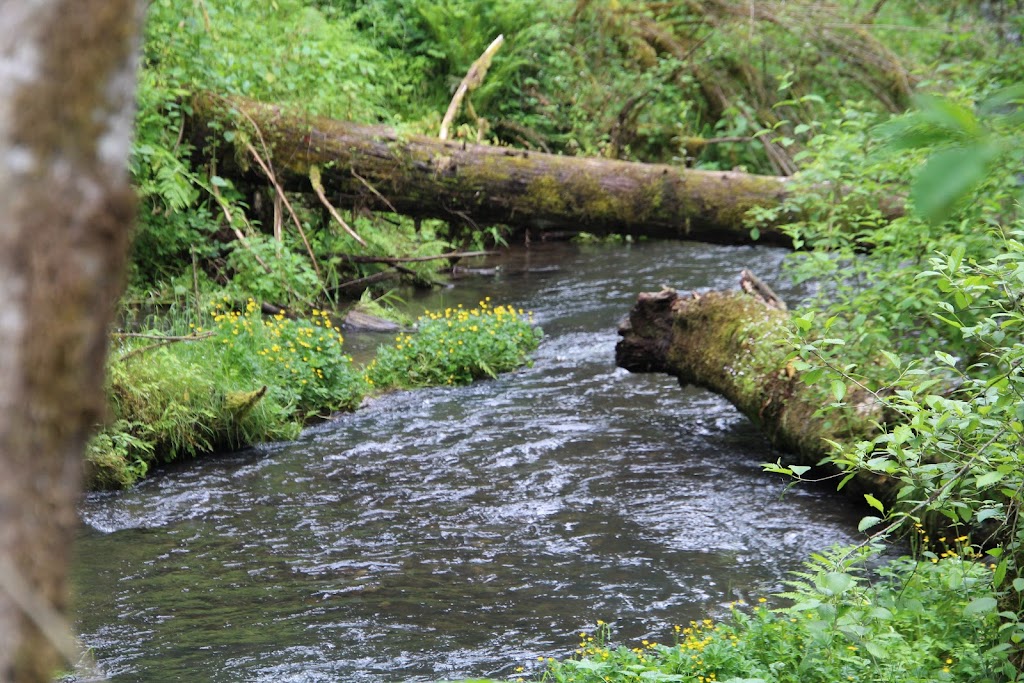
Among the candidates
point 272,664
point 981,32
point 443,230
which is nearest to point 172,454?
point 272,664

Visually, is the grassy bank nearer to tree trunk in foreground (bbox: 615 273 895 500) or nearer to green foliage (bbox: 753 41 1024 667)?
tree trunk in foreground (bbox: 615 273 895 500)

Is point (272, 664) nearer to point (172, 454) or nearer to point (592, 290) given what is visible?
point (172, 454)

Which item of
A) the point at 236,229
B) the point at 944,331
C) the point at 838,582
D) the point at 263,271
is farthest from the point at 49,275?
the point at 236,229

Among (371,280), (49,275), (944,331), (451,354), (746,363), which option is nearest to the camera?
(49,275)

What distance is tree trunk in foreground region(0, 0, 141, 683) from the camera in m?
1.08

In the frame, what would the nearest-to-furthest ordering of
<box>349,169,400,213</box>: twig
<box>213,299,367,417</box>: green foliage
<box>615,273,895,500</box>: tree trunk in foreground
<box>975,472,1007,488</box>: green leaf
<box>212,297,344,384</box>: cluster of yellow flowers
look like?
<box>975,472,1007,488</box>: green leaf → <box>615,273,895,500</box>: tree trunk in foreground → <box>213,299,367,417</box>: green foliage → <box>212,297,344,384</box>: cluster of yellow flowers → <box>349,169,400,213</box>: twig

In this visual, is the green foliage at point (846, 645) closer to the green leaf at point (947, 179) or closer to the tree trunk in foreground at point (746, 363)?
the tree trunk in foreground at point (746, 363)

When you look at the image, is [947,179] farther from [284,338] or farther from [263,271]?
[263,271]

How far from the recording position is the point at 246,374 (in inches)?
324

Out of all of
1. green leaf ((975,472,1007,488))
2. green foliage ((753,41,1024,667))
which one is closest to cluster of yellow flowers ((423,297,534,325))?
green foliage ((753,41,1024,667))

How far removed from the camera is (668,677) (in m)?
3.36

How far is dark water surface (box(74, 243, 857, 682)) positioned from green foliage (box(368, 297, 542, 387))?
325mm

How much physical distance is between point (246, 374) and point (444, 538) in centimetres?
287

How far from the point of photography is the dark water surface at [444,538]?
4801mm
